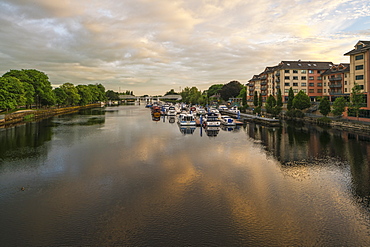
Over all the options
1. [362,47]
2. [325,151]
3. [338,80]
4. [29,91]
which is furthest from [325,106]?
[29,91]

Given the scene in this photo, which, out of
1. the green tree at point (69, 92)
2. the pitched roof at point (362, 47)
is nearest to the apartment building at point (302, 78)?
the pitched roof at point (362, 47)

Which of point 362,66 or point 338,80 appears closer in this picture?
point 362,66

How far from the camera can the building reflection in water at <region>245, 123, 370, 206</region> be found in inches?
840

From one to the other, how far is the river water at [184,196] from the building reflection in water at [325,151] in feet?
0.60

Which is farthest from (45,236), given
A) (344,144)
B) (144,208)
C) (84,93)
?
(84,93)

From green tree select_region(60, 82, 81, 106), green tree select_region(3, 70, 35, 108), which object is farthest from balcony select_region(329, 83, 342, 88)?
green tree select_region(60, 82, 81, 106)

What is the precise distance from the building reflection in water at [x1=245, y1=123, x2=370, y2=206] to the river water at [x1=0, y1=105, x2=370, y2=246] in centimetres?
18

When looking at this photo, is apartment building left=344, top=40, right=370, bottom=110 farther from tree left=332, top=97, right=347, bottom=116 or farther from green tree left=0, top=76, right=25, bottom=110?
green tree left=0, top=76, right=25, bottom=110

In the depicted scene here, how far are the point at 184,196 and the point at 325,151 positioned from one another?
69.6ft

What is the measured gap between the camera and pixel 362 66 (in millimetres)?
50312

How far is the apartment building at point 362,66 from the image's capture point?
47.8 m

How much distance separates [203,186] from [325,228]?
7.97 metres

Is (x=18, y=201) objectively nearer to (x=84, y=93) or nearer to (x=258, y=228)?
(x=258, y=228)

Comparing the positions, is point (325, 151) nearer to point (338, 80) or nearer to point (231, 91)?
point (338, 80)
